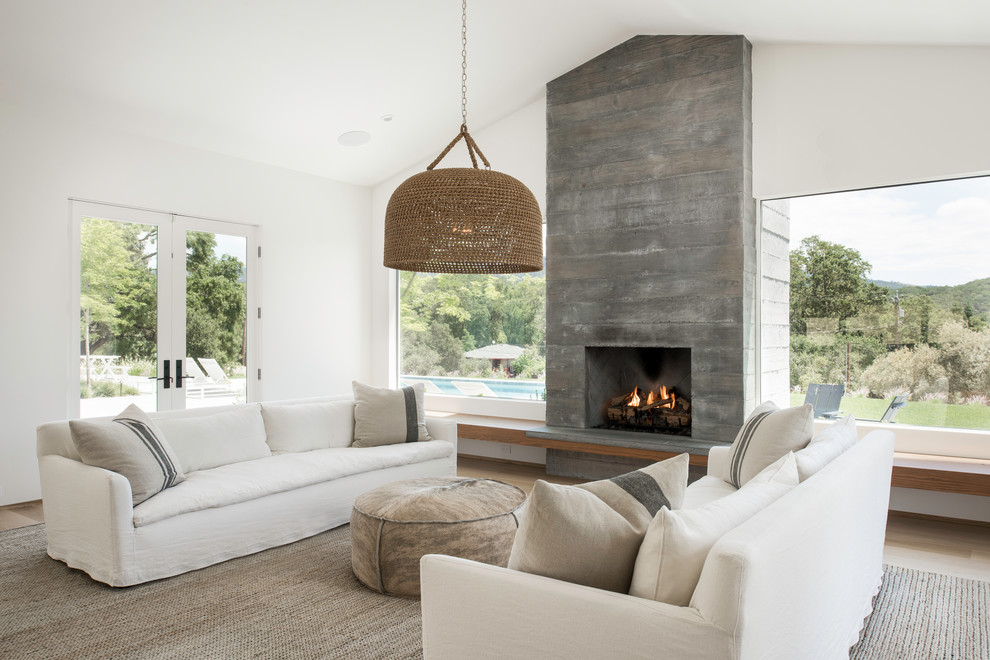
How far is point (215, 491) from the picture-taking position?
3.43 m

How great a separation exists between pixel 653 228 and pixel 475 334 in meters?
2.26

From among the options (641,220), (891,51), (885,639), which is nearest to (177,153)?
(641,220)

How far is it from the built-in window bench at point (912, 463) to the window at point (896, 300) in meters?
0.36

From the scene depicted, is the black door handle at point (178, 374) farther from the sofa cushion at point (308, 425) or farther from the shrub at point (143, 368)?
the sofa cushion at point (308, 425)

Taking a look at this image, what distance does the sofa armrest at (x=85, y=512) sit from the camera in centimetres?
302

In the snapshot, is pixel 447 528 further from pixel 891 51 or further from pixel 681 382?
pixel 891 51

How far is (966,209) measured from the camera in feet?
13.8

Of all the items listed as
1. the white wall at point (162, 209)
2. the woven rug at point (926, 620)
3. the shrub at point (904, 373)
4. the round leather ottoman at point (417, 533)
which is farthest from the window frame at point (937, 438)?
the white wall at point (162, 209)

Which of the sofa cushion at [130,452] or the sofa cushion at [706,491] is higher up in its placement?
the sofa cushion at [130,452]

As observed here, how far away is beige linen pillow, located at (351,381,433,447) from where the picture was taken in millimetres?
4664

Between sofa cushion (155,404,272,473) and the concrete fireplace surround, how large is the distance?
2136mm

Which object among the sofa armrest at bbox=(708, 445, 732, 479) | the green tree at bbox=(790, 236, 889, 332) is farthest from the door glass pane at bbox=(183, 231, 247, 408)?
the green tree at bbox=(790, 236, 889, 332)

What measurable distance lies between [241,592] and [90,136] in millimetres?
3600

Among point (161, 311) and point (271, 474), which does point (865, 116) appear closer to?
point (271, 474)
